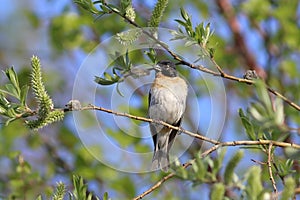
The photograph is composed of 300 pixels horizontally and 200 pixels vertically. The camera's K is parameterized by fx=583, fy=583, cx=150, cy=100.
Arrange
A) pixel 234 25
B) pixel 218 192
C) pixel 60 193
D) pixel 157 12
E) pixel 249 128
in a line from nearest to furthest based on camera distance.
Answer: pixel 218 192 → pixel 60 193 → pixel 249 128 → pixel 157 12 → pixel 234 25

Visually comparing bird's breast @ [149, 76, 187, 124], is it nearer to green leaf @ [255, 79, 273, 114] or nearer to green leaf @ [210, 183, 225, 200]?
green leaf @ [210, 183, 225, 200]

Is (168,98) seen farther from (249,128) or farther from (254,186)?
(254,186)

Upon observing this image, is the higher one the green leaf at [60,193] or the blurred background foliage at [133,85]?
the blurred background foliage at [133,85]

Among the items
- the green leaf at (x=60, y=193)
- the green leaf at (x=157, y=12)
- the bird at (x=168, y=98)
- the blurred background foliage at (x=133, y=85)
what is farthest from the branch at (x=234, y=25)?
the green leaf at (x=60, y=193)

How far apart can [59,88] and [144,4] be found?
122 centimetres

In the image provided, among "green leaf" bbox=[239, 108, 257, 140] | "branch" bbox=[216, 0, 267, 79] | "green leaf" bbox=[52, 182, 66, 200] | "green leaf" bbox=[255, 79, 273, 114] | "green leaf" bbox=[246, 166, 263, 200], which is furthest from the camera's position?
"branch" bbox=[216, 0, 267, 79]

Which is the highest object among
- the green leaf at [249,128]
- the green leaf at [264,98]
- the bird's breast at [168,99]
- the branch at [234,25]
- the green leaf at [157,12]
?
the branch at [234,25]

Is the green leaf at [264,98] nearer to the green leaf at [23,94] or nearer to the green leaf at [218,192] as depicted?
the green leaf at [218,192]

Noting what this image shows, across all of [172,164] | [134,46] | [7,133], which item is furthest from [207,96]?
[172,164]

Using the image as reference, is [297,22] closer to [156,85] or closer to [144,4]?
[144,4]

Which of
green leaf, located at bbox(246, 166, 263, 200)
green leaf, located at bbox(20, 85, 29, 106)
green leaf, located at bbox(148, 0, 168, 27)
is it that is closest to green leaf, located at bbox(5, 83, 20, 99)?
green leaf, located at bbox(20, 85, 29, 106)

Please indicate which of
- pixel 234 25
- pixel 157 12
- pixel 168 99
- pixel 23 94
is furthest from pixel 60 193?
pixel 234 25

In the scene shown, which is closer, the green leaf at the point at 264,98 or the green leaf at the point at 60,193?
the green leaf at the point at 264,98

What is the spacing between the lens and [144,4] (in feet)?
18.2
